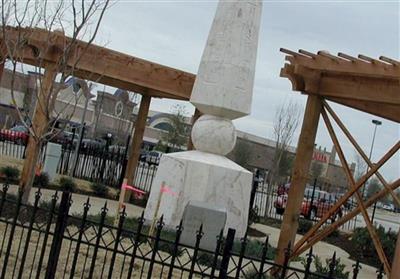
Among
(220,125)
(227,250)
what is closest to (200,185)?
(220,125)

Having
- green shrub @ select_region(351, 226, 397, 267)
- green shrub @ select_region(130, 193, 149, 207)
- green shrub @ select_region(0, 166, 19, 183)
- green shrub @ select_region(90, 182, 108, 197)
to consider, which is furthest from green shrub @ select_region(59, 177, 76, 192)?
green shrub @ select_region(351, 226, 397, 267)

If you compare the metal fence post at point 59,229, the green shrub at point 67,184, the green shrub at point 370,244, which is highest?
the metal fence post at point 59,229

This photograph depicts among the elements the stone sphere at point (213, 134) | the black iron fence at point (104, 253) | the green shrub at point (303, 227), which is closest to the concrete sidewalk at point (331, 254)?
the green shrub at point (303, 227)

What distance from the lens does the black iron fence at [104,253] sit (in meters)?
4.23

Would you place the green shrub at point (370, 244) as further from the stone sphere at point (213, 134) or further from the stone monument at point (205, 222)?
the stone monument at point (205, 222)

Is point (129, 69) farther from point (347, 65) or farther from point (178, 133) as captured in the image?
point (178, 133)

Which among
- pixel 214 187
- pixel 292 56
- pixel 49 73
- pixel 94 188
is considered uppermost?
pixel 292 56

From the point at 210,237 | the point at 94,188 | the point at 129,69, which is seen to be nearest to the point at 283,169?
the point at 94,188

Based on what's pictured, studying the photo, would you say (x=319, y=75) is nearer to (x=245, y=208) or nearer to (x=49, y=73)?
(x=245, y=208)

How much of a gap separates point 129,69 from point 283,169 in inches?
1021

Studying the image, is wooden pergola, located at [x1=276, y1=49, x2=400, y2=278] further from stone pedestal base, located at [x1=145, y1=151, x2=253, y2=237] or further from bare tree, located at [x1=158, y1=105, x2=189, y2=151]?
bare tree, located at [x1=158, y1=105, x2=189, y2=151]

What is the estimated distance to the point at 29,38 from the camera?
38.9 feet

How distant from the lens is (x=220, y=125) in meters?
10.5

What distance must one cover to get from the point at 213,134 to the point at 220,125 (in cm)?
22
